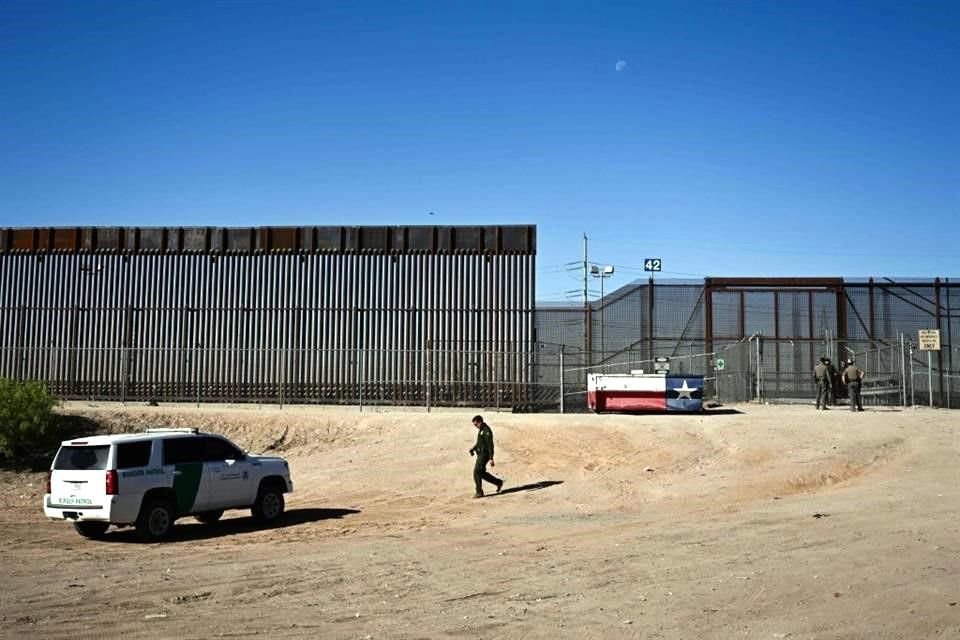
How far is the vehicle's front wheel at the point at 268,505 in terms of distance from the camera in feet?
55.7

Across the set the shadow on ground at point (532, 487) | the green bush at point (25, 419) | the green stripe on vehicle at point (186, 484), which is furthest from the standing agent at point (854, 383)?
the green bush at point (25, 419)

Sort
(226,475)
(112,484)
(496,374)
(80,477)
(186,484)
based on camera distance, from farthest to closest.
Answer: (496,374) < (226,475) < (186,484) < (80,477) < (112,484)

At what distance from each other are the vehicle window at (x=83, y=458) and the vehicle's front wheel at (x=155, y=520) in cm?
98

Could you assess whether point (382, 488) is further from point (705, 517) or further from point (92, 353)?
point (92, 353)

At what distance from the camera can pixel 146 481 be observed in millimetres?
15070

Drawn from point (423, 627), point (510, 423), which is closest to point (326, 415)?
point (510, 423)

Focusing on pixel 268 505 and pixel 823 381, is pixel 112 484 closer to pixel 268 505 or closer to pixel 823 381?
pixel 268 505

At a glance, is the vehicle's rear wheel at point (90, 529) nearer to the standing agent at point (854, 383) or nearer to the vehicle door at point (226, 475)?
the vehicle door at point (226, 475)

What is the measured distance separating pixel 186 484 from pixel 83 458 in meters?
1.66

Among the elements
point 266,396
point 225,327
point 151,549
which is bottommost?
point 151,549

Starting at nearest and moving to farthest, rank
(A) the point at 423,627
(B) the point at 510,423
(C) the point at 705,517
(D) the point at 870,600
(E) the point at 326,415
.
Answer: (A) the point at 423,627, (D) the point at 870,600, (C) the point at 705,517, (B) the point at 510,423, (E) the point at 326,415

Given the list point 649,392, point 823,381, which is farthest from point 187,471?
point 823,381

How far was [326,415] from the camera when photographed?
90.8ft

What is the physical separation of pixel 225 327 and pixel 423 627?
2570cm
